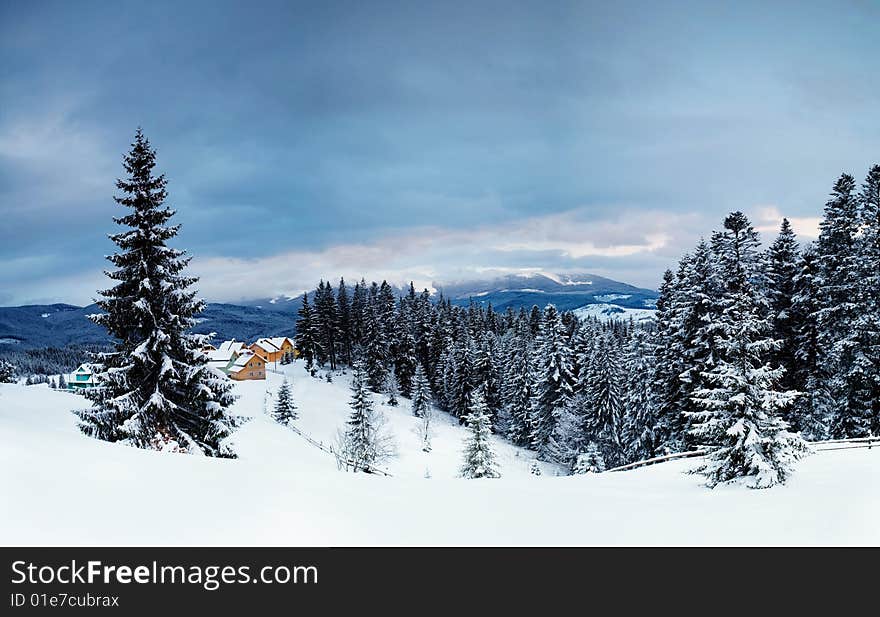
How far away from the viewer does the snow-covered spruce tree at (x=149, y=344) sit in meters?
14.6

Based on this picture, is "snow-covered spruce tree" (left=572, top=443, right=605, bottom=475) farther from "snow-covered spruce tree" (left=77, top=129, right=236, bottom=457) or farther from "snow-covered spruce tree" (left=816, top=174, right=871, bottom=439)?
"snow-covered spruce tree" (left=77, top=129, right=236, bottom=457)

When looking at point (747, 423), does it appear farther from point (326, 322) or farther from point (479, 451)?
point (326, 322)

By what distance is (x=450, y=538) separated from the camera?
279 inches

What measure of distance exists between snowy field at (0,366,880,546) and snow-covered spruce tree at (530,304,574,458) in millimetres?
31676

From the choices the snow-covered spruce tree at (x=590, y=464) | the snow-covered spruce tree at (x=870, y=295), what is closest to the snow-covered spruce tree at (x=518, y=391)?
the snow-covered spruce tree at (x=590, y=464)

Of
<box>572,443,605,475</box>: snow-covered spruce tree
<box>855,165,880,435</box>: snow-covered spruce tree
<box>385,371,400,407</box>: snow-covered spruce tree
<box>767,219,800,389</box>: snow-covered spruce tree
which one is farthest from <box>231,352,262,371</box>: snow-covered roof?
<box>855,165,880,435</box>: snow-covered spruce tree

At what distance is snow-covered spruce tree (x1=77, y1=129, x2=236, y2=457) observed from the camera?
1464cm

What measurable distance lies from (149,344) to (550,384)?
3800cm

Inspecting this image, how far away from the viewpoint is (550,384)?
45562mm

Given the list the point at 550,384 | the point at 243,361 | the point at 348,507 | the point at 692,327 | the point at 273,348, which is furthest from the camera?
the point at 273,348

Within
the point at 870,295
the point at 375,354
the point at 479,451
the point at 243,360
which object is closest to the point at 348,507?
the point at 479,451
